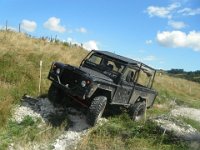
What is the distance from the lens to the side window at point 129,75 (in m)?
12.1

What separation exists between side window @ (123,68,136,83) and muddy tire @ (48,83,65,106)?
2.09 metres

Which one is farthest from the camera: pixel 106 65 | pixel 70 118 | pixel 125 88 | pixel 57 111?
pixel 106 65

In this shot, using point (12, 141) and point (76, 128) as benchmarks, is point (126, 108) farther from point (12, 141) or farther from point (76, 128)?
point (12, 141)

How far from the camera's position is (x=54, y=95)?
12.1 m

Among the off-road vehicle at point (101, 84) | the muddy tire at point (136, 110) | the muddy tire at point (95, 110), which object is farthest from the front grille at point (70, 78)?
the muddy tire at point (136, 110)

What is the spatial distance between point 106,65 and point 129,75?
0.80m

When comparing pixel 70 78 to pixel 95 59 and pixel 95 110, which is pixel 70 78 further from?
pixel 95 59

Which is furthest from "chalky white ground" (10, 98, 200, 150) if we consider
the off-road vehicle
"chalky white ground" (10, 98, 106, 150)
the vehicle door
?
the vehicle door

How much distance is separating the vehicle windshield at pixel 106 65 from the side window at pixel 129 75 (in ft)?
0.60

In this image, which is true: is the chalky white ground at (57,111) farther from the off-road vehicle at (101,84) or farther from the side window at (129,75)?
the side window at (129,75)

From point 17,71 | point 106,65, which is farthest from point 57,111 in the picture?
point 17,71

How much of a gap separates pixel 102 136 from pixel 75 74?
77.7 inches

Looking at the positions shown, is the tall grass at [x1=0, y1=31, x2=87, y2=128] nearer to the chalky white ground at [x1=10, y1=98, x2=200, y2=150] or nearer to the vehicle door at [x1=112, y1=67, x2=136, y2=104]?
the chalky white ground at [x1=10, y1=98, x2=200, y2=150]

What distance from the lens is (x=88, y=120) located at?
10805 mm
